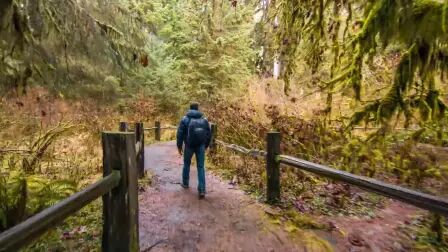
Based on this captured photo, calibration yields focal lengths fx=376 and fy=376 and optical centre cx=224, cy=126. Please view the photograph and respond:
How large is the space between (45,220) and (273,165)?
4365 mm

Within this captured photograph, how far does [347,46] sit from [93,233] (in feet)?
14.0

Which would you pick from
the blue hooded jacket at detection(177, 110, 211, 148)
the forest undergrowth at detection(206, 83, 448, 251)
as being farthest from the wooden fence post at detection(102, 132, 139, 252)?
the blue hooded jacket at detection(177, 110, 211, 148)

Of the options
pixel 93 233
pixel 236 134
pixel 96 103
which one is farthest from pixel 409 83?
pixel 96 103

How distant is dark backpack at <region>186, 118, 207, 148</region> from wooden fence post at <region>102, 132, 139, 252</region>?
3807mm

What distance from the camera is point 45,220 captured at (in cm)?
232

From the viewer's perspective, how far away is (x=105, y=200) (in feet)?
11.5

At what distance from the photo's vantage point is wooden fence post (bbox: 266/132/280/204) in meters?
6.16

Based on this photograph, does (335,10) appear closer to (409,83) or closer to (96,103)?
(409,83)

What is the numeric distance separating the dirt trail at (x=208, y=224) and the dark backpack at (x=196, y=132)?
41.3 inches

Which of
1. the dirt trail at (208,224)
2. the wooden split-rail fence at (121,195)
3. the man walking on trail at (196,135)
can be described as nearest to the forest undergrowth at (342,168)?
the dirt trail at (208,224)

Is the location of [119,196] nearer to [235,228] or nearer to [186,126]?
[235,228]

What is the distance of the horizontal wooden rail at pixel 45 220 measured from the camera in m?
1.98

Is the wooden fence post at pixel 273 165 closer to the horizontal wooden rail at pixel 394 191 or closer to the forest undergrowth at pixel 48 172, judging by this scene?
the horizontal wooden rail at pixel 394 191

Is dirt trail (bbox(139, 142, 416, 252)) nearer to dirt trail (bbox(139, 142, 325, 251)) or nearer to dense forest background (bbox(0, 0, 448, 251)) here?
dirt trail (bbox(139, 142, 325, 251))
